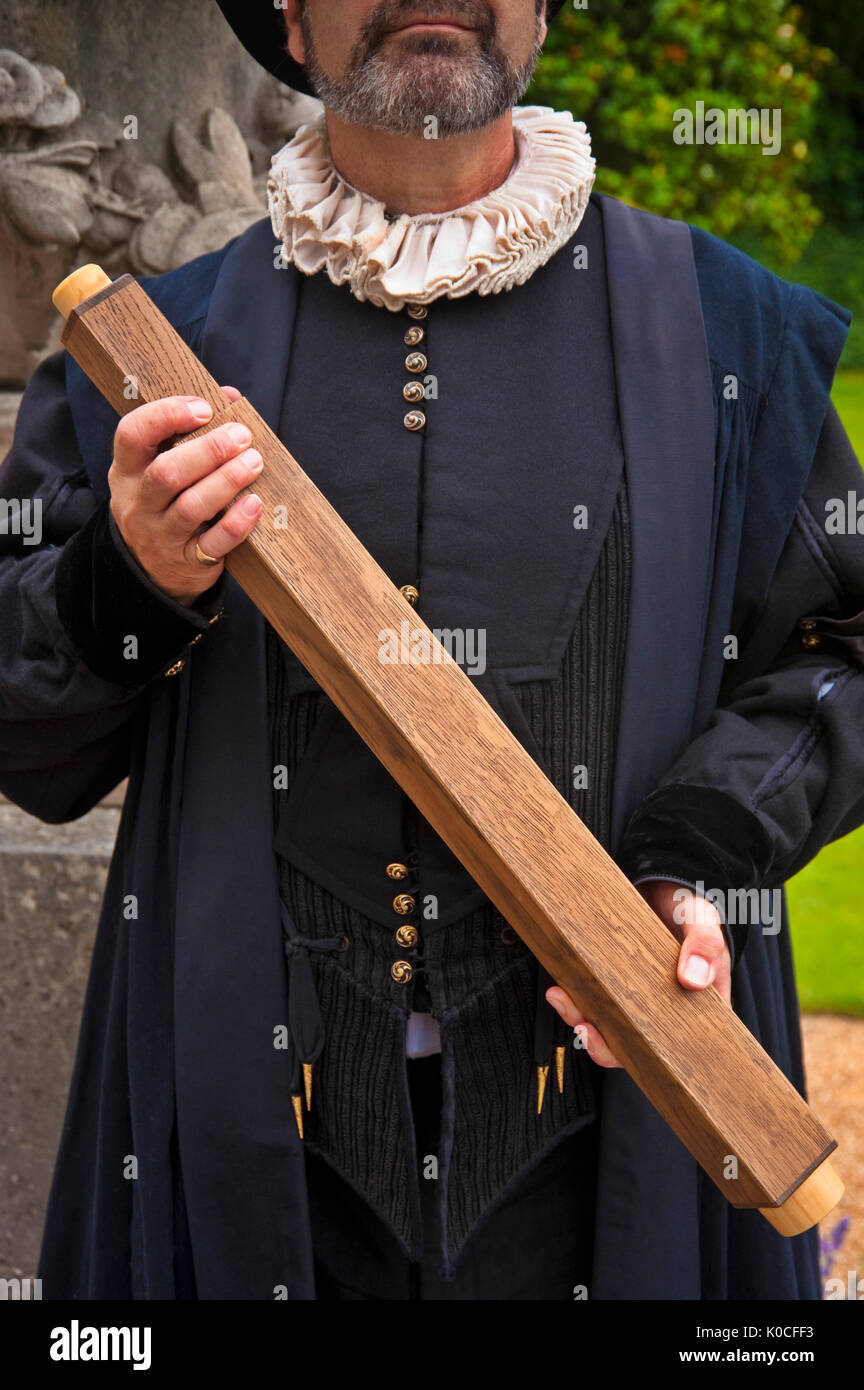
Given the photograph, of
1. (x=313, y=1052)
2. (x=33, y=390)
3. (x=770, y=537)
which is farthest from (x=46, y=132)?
(x=313, y=1052)

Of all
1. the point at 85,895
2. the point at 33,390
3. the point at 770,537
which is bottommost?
the point at 85,895

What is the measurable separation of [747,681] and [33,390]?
3.22 feet

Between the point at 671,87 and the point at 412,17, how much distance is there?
8715mm

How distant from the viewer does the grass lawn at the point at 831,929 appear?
15.7ft

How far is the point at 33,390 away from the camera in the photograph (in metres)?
1.79

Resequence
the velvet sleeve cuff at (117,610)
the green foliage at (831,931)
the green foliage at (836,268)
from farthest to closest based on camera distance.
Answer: the green foliage at (836,268) < the green foliage at (831,931) < the velvet sleeve cuff at (117,610)

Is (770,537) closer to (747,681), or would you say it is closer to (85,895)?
(747,681)

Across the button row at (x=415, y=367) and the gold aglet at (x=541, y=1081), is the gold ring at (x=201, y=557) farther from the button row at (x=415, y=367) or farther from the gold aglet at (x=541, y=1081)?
the gold aglet at (x=541, y=1081)

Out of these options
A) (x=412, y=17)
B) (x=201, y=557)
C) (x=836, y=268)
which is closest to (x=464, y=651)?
(x=201, y=557)

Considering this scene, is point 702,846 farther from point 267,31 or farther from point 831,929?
point 831,929

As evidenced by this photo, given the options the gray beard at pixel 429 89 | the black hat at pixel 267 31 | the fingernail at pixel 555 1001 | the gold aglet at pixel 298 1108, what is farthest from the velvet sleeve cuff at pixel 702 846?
the black hat at pixel 267 31

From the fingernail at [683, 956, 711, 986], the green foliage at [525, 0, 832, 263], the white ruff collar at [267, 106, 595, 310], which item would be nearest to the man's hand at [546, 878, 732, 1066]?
the fingernail at [683, 956, 711, 986]

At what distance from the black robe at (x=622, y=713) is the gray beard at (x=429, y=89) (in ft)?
0.75

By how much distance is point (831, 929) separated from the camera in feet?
17.6
